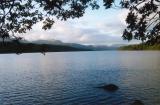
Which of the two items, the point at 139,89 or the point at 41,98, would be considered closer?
the point at 41,98

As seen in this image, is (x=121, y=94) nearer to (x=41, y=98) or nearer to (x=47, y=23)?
(x=41, y=98)

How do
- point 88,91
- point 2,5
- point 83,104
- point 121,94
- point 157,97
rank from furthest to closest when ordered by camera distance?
point 88,91, point 121,94, point 157,97, point 83,104, point 2,5

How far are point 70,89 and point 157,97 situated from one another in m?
15.5

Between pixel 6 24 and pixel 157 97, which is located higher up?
pixel 6 24

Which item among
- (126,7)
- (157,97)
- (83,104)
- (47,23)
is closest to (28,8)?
(47,23)

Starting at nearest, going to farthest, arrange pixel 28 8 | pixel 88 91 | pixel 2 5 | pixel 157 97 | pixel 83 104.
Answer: pixel 2 5 < pixel 28 8 < pixel 83 104 < pixel 157 97 < pixel 88 91

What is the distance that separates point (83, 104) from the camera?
135 ft

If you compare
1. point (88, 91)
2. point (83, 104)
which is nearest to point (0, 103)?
point (83, 104)

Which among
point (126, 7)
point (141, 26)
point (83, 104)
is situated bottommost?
point (83, 104)

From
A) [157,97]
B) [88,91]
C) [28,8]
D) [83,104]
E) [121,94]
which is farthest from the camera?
[88,91]

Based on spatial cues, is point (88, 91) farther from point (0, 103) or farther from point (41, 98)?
point (0, 103)

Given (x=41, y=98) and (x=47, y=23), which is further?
(x=41, y=98)

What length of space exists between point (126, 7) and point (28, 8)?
6.59 metres

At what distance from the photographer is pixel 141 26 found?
19875 millimetres
